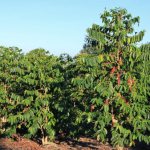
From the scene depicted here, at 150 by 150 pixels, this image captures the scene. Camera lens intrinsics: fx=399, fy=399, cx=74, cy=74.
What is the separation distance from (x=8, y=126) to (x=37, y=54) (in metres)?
4.07

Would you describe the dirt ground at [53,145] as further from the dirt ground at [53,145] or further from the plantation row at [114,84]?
the plantation row at [114,84]

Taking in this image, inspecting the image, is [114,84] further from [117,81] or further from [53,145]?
[53,145]

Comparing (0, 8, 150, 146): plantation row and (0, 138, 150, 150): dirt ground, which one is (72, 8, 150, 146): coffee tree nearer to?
(0, 8, 150, 146): plantation row

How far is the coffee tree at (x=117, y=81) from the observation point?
13.0m

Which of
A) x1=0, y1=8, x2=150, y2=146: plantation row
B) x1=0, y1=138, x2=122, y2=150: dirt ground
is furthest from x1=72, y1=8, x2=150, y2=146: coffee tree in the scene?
x1=0, y1=138, x2=122, y2=150: dirt ground

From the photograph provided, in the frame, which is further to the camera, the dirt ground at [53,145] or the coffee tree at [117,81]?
the dirt ground at [53,145]

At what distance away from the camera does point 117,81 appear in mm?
13219

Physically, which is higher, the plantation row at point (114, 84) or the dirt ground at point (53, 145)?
the plantation row at point (114, 84)

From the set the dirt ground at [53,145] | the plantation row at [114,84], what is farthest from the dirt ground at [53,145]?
the plantation row at [114,84]

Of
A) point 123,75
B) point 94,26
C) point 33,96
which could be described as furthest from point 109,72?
point 33,96

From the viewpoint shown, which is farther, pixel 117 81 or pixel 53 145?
pixel 53 145

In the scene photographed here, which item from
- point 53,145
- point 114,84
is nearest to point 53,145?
point 53,145

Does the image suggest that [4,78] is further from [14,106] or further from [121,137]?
[121,137]

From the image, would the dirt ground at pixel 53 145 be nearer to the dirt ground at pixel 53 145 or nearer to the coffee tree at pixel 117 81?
the dirt ground at pixel 53 145
